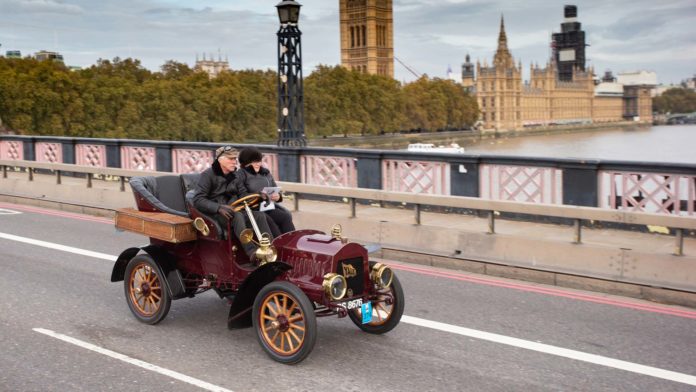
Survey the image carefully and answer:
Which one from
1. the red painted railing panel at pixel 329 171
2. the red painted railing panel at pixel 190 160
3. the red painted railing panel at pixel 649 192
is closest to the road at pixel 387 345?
the red painted railing panel at pixel 649 192

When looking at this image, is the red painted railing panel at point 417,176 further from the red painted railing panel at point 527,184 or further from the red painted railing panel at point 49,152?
the red painted railing panel at point 49,152

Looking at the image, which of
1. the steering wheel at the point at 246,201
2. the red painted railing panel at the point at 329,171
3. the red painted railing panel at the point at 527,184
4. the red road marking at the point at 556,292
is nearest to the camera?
the steering wheel at the point at 246,201

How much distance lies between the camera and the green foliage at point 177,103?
78312 millimetres

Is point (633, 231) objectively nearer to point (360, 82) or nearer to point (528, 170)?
point (528, 170)

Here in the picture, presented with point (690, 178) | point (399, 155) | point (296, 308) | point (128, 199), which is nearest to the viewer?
point (296, 308)

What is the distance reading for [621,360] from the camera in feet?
21.2

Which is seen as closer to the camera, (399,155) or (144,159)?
(399,155)

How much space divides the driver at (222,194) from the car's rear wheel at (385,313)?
107 centimetres

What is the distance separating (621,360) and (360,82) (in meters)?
125

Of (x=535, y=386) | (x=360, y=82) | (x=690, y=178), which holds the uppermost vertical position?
(x=360, y=82)

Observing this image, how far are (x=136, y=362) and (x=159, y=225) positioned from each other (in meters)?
1.31

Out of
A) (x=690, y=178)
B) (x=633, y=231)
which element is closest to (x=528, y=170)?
(x=633, y=231)

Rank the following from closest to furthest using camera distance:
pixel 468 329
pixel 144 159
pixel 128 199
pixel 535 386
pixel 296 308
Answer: pixel 535 386 < pixel 296 308 < pixel 468 329 < pixel 128 199 < pixel 144 159

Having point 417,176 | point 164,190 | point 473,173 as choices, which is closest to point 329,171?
point 417,176
